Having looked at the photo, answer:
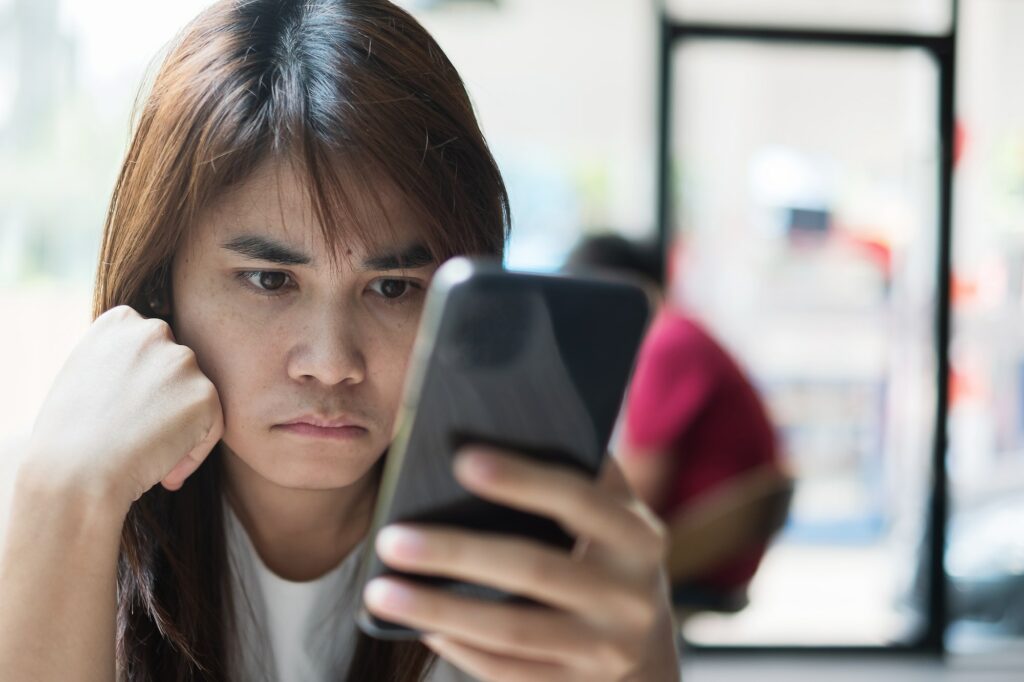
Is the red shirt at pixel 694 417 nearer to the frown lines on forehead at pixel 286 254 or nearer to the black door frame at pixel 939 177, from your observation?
the black door frame at pixel 939 177

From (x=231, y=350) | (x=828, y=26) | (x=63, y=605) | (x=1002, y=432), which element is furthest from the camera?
(x=1002, y=432)

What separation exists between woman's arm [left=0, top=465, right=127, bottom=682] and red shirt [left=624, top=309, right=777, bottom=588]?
85.0 inches

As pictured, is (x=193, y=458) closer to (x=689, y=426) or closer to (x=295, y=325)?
(x=295, y=325)

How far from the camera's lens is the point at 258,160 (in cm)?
104

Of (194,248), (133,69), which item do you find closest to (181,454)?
(194,248)

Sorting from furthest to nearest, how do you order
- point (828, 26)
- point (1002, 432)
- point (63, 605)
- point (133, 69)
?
1. point (1002, 432)
2. point (828, 26)
3. point (133, 69)
4. point (63, 605)

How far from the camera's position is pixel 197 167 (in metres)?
1.04

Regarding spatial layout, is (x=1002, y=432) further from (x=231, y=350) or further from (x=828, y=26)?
(x=231, y=350)

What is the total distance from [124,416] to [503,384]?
0.41 metres

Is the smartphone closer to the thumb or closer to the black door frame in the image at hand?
the thumb

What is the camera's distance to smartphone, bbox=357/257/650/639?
672 mm

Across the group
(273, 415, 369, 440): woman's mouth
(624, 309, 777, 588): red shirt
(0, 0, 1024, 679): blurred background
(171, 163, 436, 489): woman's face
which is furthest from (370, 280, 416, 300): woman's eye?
(0, 0, 1024, 679): blurred background

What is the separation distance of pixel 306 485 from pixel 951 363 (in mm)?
3910

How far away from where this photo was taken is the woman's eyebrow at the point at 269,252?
1.03 metres
